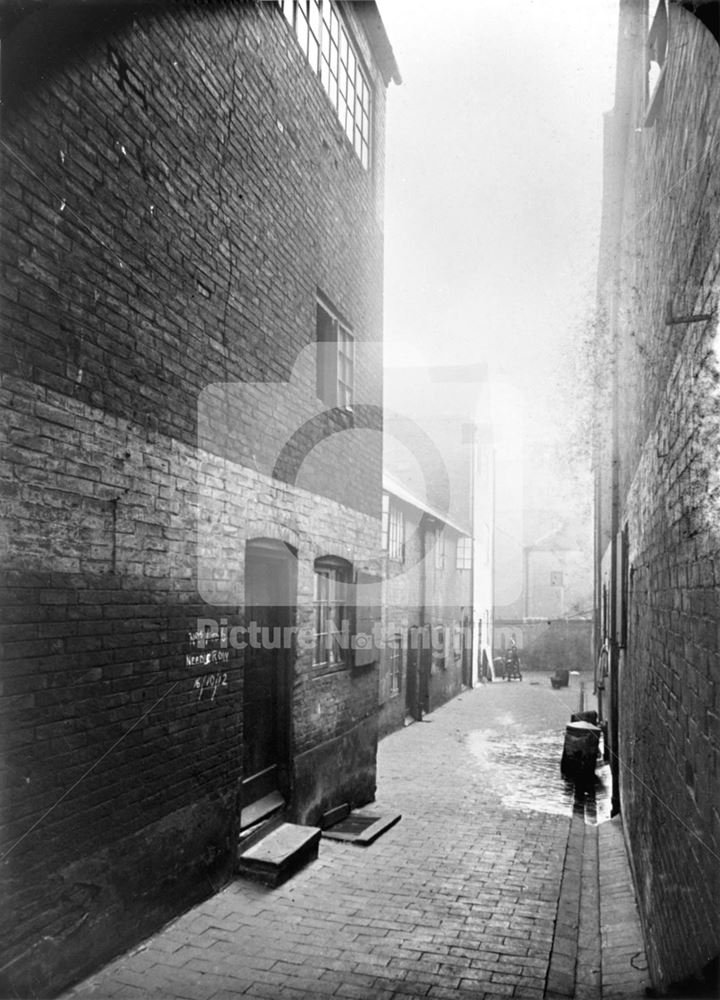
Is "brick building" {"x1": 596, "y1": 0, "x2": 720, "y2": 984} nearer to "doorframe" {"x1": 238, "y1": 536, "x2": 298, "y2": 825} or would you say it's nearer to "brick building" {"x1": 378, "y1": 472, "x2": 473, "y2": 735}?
"doorframe" {"x1": 238, "y1": 536, "x2": 298, "y2": 825}

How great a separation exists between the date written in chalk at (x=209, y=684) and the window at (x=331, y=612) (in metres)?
2.15

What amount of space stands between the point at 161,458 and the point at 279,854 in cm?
353

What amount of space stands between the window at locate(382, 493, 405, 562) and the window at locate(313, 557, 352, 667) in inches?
256

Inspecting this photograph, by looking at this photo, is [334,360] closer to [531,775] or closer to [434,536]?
[531,775]

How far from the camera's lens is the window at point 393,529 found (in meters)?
16.2

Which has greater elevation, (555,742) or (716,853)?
(716,853)

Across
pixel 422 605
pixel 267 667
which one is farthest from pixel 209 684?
pixel 422 605

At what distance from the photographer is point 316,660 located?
27.6 feet

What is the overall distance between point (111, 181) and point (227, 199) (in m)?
1.73

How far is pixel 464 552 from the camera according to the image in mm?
26141

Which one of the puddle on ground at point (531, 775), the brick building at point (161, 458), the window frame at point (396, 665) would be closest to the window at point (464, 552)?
the window frame at point (396, 665)

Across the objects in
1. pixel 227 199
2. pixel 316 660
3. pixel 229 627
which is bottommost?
pixel 316 660

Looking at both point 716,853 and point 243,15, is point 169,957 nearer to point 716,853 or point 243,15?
point 716,853

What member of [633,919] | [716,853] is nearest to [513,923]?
[633,919]
